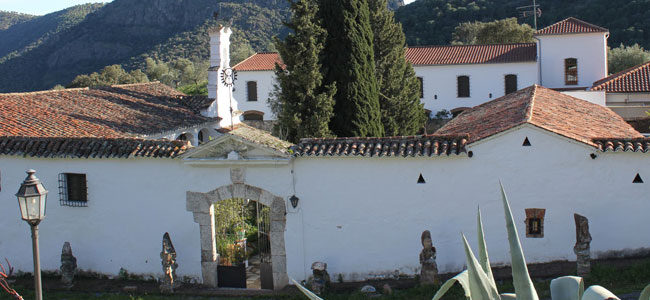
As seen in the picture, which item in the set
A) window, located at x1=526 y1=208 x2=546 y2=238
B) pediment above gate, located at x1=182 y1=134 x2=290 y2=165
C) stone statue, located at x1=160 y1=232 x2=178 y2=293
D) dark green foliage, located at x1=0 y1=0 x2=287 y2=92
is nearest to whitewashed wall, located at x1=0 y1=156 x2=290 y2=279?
pediment above gate, located at x1=182 y1=134 x2=290 y2=165

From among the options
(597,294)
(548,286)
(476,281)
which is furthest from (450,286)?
(548,286)

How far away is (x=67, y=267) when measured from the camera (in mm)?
Result: 12086

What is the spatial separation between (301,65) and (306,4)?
1.44m

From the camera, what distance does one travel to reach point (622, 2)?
4541 cm

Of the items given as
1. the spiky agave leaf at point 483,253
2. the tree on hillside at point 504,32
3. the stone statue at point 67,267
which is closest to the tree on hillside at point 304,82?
the stone statue at point 67,267

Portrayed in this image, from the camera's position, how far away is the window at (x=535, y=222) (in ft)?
34.8

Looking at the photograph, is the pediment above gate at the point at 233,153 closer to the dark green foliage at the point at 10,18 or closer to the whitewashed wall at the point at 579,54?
the whitewashed wall at the point at 579,54

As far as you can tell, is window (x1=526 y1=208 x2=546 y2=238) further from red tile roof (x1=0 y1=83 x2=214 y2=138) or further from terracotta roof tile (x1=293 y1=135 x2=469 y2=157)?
red tile roof (x1=0 y1=83 x2=214 y2=138)

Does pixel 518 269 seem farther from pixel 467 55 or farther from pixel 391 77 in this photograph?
pixel 467 55

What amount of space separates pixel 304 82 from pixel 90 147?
17.7 feet

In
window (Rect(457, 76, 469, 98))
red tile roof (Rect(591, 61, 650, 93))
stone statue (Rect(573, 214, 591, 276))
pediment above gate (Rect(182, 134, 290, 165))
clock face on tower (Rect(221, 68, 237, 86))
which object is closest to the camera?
stone statue (Rect(573, 214, 591, 276))

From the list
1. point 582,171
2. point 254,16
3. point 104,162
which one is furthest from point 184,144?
point 254,16

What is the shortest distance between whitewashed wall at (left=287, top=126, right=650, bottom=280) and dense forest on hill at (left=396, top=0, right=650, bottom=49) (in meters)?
37.7

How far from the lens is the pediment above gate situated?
36.8 ft
